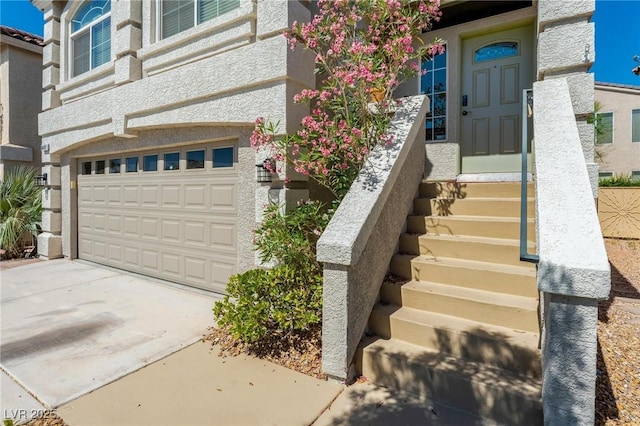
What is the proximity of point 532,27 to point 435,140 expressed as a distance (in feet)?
7.30

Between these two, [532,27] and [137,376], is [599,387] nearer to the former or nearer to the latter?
[137,376]

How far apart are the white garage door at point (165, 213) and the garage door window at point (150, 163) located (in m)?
0.02

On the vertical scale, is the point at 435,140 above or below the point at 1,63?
below

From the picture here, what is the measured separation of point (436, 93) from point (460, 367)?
492 cm

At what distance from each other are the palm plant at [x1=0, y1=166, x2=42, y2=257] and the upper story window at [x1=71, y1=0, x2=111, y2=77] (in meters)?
3.47

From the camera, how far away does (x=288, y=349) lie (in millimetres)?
3693

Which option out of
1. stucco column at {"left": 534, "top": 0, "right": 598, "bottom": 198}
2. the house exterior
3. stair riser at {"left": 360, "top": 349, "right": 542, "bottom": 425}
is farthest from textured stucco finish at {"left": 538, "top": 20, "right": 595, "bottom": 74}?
stair riser at {"left": 360, "top": 349, "right": 542, "bottom": 425}

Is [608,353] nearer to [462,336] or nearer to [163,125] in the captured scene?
[462,336]

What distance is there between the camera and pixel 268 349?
3711 millimetres

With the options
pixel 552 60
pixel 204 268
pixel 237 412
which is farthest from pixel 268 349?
pixel 552 60

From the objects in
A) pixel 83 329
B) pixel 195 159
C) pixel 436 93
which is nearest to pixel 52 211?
pixel 195 159

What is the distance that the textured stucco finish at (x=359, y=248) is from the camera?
3.04 m

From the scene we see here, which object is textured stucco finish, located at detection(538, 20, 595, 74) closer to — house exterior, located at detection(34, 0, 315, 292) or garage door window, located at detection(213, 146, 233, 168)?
house exterior, located at detection(34, 0, 315, 292)

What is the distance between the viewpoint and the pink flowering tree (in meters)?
4.00
